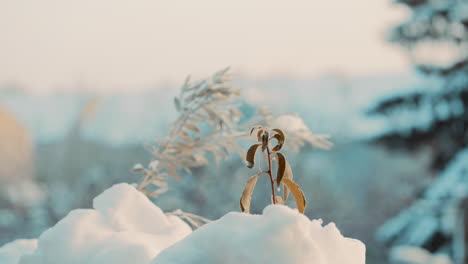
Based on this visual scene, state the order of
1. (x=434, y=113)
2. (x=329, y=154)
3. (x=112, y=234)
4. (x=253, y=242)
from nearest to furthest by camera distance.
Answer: (x=253, y=242)
(x=112, y=234)
(x=434, y=113)
(x=329, y=154)

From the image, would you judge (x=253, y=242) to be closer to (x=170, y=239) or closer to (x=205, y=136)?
(x=170, y=239)

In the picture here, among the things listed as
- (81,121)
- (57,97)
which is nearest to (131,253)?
(81,121)

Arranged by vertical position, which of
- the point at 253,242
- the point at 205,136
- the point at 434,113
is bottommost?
the point at 253,242

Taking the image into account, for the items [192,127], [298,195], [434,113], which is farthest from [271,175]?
[434,113]

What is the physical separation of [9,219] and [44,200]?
1.07 feet

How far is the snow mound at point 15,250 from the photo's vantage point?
44cm

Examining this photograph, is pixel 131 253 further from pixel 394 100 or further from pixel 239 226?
pixel 394 100

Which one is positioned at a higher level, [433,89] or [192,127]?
[433,89]

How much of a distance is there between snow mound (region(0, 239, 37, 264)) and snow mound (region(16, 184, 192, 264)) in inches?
4.0

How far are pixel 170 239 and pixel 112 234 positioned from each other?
0.13ft

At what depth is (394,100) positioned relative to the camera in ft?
13.1

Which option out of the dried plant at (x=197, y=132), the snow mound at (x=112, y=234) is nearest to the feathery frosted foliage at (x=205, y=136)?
the dried plant at (x=197, y=132)

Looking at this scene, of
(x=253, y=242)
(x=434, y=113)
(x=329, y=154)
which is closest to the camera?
(x=253, y=242)

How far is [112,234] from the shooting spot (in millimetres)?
365
